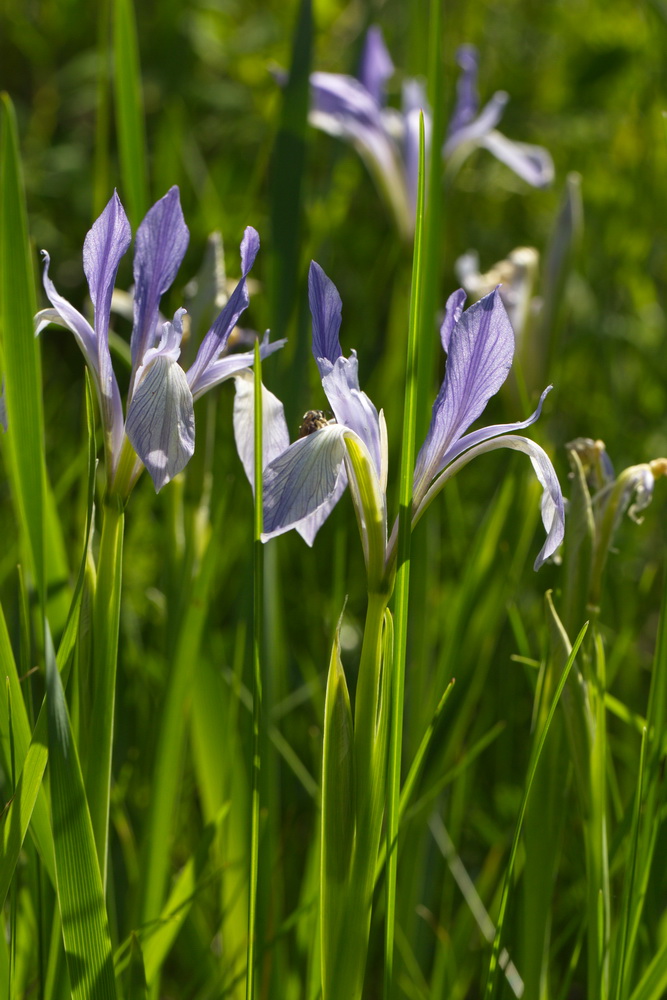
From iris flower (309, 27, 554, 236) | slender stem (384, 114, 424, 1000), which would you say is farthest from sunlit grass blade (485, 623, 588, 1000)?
iris flower (309, 27, 554, 236)

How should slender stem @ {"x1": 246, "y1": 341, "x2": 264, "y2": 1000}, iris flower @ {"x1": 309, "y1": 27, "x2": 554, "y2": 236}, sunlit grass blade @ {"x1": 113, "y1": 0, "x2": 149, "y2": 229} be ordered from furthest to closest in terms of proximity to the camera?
iris flower @ {"x1": 309, "y1": 27, "x2": 554, "y2": 236} < sunlit grass blade @ {"x1": 113, "y1": 0, "x2": 149, "y2": 229} < slender stem @ {"x1": 246, "y1": 341, "x2": 264, "y2": 1000}

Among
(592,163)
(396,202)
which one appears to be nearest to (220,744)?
(396,202)

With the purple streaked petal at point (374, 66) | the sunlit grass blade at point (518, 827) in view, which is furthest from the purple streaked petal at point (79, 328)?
the purple streaked petal at point (374, 66)

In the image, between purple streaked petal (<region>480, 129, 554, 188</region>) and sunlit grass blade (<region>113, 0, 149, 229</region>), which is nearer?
sunlit grass blade (<region>113, 0, 149, 229</region>)

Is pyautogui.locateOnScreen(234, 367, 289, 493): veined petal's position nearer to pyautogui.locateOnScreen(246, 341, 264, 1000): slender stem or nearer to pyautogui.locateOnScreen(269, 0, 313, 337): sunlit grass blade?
pyautogui.locateOnScreen(246, 341, 264, 1000): slender stem

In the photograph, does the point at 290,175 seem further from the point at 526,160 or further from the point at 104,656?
the point at 526,160

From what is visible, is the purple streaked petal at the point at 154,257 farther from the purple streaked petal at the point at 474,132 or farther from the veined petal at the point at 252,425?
the purple streaked petal at the point at 474,132

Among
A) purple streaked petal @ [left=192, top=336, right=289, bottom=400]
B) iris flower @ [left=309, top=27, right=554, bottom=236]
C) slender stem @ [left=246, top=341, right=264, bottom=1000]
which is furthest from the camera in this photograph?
iris flower @ [left=309, top=27, right=554, bottom=236]
